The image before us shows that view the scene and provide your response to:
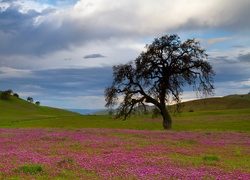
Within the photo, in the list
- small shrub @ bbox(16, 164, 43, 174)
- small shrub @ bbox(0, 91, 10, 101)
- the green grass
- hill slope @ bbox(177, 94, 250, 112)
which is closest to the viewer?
small shrub @ bbox(16, 164, 43, 174)

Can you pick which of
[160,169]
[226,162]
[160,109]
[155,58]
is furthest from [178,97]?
[160,169]

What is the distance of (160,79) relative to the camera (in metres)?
46.0

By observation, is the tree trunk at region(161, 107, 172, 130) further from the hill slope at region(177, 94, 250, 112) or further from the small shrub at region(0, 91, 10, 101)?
the small shrub at region(0, 91, 10, 101)

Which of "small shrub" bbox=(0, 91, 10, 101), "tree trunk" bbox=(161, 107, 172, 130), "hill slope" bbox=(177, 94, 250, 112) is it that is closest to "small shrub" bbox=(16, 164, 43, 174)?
"tree trunk" bbox=(161, 107, 172, 130)

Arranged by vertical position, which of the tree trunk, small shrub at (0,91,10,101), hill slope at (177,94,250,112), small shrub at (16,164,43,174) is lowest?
small shrub at (16,164,43,174)

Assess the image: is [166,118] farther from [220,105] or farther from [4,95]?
[4,95]

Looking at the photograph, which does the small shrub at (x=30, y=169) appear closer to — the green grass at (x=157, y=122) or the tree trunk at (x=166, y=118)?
the green grass at (x=157, y=122)

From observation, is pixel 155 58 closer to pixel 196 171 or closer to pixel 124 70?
pixel 124 70

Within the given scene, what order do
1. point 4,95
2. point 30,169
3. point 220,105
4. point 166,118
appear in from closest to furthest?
point 30,169
point 166,118
point 220,105
point 4,95

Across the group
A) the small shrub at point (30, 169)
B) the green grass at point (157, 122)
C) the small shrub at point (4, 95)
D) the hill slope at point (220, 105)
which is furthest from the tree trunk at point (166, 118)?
→ the small shrub at point (4, 95)

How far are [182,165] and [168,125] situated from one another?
3401 cm

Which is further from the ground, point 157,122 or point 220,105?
point 220,105

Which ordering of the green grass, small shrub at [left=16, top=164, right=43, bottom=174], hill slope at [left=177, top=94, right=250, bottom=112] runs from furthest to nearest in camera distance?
1. hill slope at [left=177, top=94, right=250, bottom=112]
2. the green grass
3. small shrub at [left=16, top=164, right=43, bottom=174]

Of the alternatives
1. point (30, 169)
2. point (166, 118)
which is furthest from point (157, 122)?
point (30, 169)
